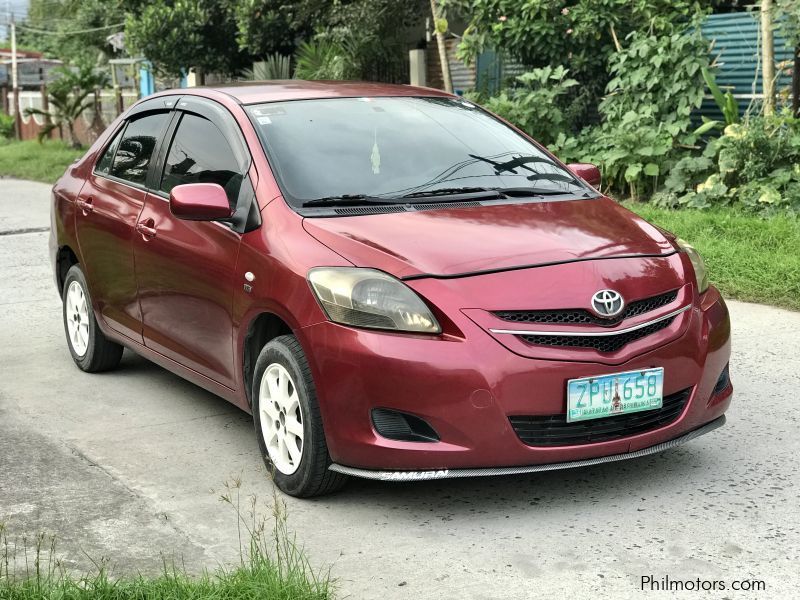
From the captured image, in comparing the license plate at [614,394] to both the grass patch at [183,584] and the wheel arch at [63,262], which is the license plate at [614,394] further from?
the wheel arch at [63,262]

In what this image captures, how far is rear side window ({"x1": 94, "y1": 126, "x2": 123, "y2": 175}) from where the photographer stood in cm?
664

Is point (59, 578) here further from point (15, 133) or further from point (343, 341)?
point (15, 133)

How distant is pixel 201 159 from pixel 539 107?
295 inches

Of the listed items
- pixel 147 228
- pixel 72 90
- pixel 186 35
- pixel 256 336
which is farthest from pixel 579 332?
pixel 72 90

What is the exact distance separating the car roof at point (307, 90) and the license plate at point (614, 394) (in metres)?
2.15

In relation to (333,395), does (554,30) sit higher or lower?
higher

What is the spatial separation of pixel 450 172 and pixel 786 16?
6618 mm

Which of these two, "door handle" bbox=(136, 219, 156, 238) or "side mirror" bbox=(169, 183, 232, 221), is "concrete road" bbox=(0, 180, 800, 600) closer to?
"door handle" bbox=(136, 219, 156, 238)

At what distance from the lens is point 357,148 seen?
528 cm

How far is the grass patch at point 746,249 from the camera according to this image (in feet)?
26.5

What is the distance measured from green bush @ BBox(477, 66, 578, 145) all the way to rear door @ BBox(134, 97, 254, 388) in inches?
278

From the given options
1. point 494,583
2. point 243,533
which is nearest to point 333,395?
point 243,533

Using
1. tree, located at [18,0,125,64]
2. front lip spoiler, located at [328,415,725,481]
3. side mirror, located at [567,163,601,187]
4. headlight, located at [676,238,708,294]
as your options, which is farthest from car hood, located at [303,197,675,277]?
tree, located at [18,0,125,64]

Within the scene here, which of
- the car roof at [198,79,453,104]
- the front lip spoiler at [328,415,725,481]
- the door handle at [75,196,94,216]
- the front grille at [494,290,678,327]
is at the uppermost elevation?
→ the car roof at [198,79,453,104]
